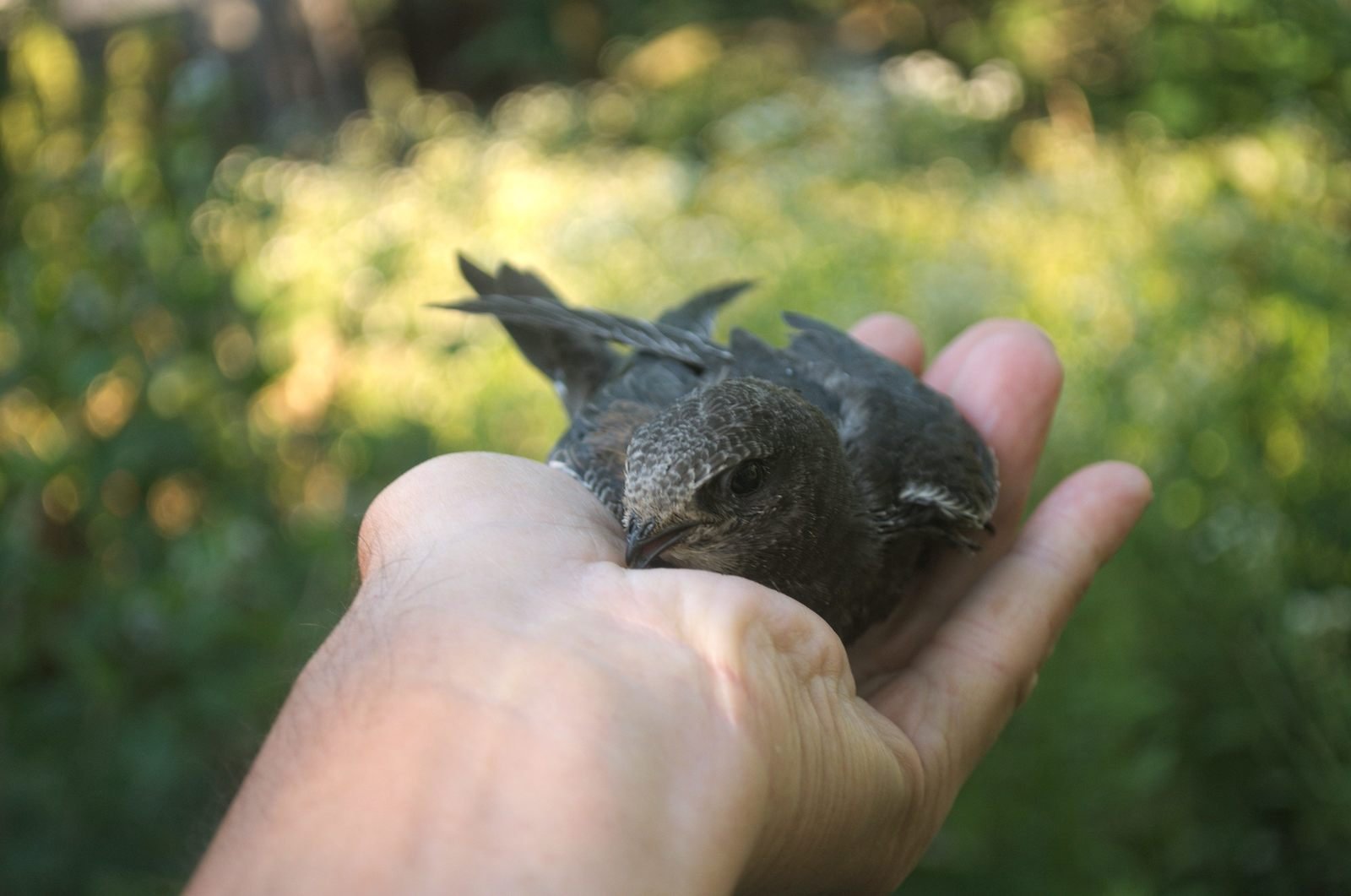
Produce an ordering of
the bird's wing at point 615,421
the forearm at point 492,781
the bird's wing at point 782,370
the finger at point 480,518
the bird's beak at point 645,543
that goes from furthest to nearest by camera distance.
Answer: the bird's wing at point 782,370
the bird's wing at point 615,421
the bird's beak at point 645,543
the finger at point 480,518
the forearm at point 492,781

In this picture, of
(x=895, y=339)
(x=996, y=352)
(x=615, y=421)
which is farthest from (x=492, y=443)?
(x=996, y=352)

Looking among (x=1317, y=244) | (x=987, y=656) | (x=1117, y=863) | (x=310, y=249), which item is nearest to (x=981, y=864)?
(x=1117, y=863)

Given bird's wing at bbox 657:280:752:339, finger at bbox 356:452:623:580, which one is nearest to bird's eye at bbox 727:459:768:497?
finger at bbox 356:452:623:580

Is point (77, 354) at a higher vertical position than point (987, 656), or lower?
higher

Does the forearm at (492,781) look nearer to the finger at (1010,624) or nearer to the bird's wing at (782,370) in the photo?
the finger at (1010,624)

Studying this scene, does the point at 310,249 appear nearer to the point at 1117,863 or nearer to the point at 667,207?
the point at 667,207

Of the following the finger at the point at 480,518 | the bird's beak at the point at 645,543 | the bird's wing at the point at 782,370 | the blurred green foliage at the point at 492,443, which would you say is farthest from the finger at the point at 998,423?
the finger at the point at 480,518

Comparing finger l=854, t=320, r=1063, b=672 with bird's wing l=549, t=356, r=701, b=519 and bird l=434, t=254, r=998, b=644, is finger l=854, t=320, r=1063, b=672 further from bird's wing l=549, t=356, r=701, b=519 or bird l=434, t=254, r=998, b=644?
bird's wing l=549, t=356, r=701, b=519
